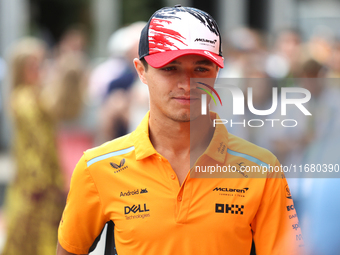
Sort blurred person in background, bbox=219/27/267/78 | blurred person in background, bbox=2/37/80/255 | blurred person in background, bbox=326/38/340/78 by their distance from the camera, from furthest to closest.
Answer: blurred person in background, bbox=219/27/267/78
blurred person in background, bbox=2/37/80/255
blurred person in background, bbox=326/38/340/78

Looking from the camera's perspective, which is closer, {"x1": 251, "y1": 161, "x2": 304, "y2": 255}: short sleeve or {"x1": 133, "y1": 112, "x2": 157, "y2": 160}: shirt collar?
{"x1": 251, "y1": 161, "x2": 304, "y2": 255}: short sleeve

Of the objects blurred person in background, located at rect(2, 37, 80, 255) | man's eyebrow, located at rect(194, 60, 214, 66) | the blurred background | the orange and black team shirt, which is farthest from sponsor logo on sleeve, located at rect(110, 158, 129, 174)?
blurred person in background, located at rect(2, 37, 80, 255)

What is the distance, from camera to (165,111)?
2.05 metres

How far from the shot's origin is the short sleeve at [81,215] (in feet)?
6.93

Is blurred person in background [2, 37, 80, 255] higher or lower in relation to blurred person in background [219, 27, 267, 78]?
lower

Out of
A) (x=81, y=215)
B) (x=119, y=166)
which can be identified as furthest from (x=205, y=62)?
(x=81, y=215)

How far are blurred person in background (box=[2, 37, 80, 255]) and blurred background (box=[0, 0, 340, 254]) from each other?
12 mm

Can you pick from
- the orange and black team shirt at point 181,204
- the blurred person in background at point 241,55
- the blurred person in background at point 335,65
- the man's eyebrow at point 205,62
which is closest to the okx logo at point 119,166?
the orange and black team shirt at point 181,204

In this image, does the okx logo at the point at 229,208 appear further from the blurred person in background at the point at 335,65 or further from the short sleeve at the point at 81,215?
the blurred person in background at the point at 335,65

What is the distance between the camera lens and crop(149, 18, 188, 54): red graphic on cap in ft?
6.40

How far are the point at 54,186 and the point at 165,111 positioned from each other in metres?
3.21

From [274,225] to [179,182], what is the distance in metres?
0.44

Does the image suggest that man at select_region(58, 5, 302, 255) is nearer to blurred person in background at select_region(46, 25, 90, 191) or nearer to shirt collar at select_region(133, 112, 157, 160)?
shirt collar at select_region(133, 112, 157, 160)

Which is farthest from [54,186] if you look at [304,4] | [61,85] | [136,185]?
[304,4]
